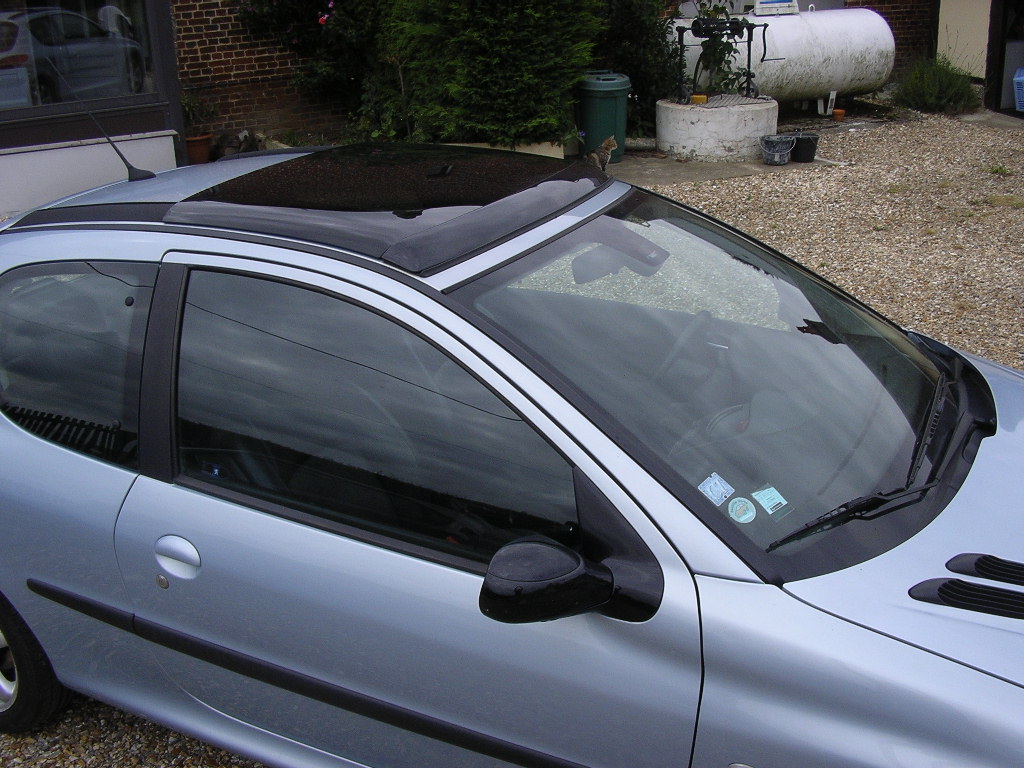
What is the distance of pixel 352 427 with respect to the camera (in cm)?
221

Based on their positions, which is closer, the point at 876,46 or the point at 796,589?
the point at 796,589

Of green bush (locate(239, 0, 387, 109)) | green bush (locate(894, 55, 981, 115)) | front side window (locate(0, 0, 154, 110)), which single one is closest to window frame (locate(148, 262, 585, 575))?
front side window (locate(0, 0, 154, 110))

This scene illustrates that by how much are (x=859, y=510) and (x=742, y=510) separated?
0.25 metres

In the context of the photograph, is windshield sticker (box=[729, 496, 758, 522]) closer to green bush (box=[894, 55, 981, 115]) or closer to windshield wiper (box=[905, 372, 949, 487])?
windshield wiper (box=[905, 372, 949, 487])

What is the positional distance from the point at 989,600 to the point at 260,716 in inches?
65.5

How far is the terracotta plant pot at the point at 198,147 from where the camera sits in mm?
10547

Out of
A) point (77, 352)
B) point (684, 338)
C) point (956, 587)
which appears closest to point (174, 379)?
point (77, 352)

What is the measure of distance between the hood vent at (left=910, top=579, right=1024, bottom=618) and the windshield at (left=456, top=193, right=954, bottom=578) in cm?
13

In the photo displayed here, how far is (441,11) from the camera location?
8.64 metres

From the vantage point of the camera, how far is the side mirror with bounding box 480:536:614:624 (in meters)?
1.78

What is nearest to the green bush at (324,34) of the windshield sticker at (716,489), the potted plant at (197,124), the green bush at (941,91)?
the potted plant at (197,124)

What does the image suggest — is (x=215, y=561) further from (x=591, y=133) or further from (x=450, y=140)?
(x=591, y=133)

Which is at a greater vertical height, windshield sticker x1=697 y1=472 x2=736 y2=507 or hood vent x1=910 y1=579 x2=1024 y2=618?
windshield sticker x1=697 y1=472 x2=736 y2=507

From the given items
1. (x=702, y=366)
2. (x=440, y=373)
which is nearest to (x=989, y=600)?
(x=702, y=366)
